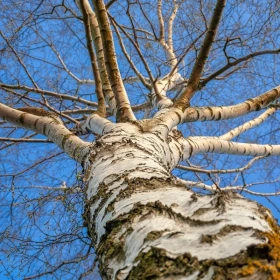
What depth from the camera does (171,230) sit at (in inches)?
37.6

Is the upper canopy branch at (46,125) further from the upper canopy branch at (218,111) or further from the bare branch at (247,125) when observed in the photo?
the bare branch at (247,125)

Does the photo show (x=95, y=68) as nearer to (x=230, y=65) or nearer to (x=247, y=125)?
(x=230, y=65)

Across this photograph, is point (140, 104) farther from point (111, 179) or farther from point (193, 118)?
point (111, 179)

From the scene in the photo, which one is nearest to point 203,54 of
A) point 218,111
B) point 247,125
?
point 218,111

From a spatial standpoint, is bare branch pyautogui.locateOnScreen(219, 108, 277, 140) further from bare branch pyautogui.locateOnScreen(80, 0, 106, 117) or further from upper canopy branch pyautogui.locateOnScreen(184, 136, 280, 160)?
bare branch pyautogui.locateOnScreen(80, 0, 106, 117)

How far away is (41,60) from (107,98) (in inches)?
65.4

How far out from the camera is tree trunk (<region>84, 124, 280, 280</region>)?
73 centimetres

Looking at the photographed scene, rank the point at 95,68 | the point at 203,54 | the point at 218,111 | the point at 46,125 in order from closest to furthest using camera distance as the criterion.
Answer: the point at 203,54 → the point at 46,125 → the point at 218,111 → the point at 95,68

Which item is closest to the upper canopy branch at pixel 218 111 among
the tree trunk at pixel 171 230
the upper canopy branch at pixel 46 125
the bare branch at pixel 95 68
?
the bare branch at pixel 95 68

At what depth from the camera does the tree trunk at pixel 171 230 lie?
0.73m

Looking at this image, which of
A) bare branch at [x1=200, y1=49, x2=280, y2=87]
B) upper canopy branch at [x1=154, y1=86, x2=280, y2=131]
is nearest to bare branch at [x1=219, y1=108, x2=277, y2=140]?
upper canopy branch at [x1=154, y1=86, x2=280, y2=131]

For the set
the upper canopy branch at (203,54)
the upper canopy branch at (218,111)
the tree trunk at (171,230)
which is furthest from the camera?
the upper canopy branch at (218,111)

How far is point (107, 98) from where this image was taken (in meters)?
3.16

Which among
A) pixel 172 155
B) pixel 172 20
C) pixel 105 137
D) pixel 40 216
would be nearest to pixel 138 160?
pixel 105 137
